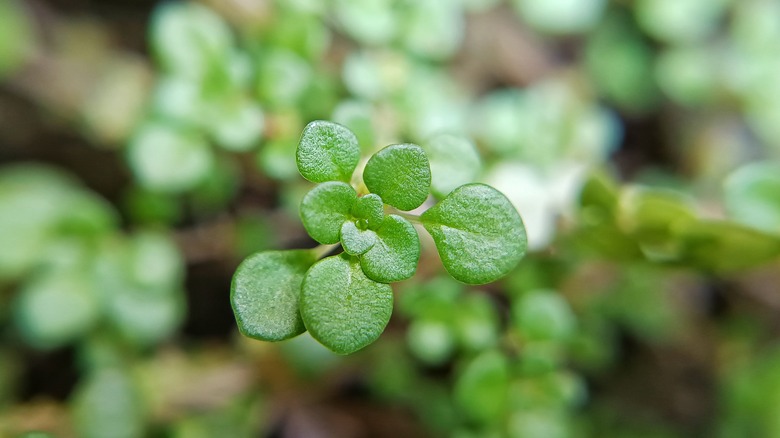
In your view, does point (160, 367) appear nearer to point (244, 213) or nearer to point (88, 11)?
point (244, 213)

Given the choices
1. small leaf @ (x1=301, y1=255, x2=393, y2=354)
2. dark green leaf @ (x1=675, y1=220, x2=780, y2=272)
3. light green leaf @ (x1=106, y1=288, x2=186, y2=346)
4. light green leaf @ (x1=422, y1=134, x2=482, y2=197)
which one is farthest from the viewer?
light green leaf @ (x1=106, y1=288, x2=186, y2=346)

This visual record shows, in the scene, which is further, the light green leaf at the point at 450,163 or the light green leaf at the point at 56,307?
the light green leaf at the point at 56,307

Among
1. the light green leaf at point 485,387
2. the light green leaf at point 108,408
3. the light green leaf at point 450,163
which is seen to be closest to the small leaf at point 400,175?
the light green leaf at point 450,163

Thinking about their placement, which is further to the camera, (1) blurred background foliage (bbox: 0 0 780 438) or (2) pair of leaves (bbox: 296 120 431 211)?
(1) blurred background foliage (bbox: 0 0 780 438)

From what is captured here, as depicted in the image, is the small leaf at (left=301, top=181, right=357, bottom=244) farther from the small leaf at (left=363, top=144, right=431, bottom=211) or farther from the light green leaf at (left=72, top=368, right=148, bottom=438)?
the light green leaf at (left=72, top=368, right=148, bottom=438)

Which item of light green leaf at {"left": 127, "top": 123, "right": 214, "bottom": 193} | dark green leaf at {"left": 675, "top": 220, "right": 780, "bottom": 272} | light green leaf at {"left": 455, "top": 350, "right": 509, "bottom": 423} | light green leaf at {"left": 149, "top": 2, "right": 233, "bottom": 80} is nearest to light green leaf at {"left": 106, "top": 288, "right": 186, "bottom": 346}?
light green leaf at {"left": 127, "top": 123, "right": 214, "bottom": 193}

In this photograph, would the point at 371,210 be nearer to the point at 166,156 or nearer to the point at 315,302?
the point at 315,302

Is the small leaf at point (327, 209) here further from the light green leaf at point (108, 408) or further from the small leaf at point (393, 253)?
the light green leaf at point (108, 408)
